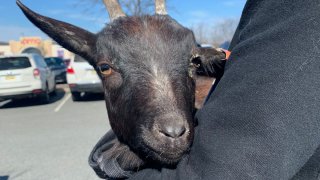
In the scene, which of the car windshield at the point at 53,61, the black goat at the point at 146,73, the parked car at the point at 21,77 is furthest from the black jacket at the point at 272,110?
the car windshield at the point at 53,61

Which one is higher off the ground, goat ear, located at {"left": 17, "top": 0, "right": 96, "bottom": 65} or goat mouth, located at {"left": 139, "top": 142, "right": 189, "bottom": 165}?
goat ear, located at {"left": 17, "top": 0, "right": 96, "bottom": 65}

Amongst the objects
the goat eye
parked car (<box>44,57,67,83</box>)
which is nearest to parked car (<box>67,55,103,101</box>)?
parked car (<box>44,57,67,83</box>)

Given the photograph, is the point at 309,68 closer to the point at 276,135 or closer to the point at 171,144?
the point at 276,135

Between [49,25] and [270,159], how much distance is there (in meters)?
2.03

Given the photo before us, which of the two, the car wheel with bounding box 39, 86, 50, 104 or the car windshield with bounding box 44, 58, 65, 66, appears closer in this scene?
the car wheel with bounding box 39, 86, 50, 104

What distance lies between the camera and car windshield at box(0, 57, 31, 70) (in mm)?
16125

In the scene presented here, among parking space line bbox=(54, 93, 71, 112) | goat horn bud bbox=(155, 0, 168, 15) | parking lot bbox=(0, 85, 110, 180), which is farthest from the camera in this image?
parking space line bbox=(54, 93, 71, 112)

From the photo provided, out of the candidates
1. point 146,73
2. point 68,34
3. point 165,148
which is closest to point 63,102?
point 68,34

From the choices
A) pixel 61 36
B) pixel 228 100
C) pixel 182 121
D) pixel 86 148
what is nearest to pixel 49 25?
pixel 61 36

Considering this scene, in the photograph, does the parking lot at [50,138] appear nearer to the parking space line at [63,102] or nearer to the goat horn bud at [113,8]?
the parking space line at [63,102]

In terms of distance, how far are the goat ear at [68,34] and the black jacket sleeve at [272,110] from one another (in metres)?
1.55

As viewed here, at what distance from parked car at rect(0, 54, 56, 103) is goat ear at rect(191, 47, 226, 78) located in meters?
14.3

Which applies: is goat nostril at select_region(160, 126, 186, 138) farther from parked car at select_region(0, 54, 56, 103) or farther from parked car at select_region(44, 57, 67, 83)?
parked car at select_region(44, 57, 67, 83)

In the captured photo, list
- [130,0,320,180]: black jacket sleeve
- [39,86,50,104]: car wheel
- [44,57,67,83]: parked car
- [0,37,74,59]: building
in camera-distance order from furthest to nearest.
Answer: [0,37,74,59]: building < [44,57,67,83]: parked car < [39,86,50,104]: car wheel < [130,0,320,180]: black jacket sleeve
